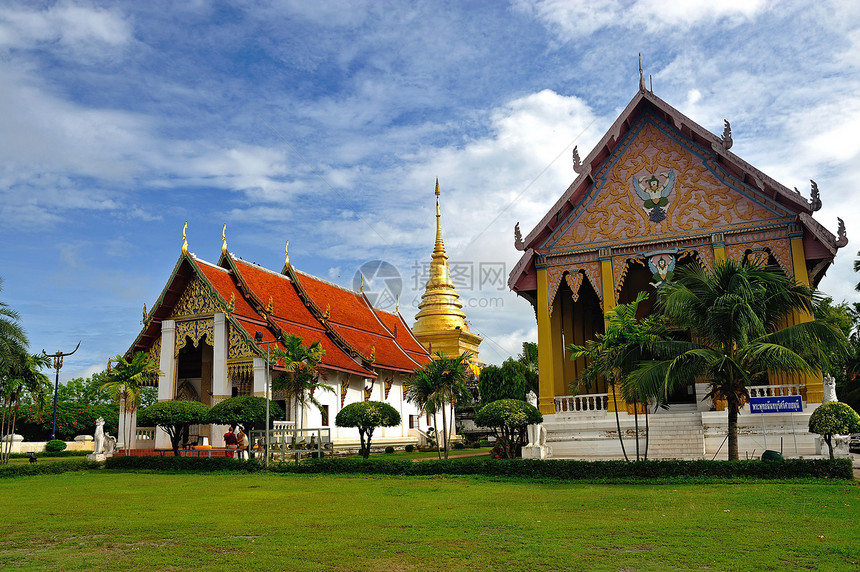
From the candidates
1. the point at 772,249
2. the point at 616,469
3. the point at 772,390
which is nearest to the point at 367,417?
the point at 616,469

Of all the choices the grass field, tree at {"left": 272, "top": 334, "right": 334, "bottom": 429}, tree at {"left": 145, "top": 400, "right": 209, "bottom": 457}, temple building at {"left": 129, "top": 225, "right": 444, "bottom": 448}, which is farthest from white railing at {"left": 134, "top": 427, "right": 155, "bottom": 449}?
the grass field

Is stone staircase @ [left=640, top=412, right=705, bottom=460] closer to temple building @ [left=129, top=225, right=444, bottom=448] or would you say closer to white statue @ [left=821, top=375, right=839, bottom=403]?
white statue @ [left=821, top=375, right=839, bottom=403]

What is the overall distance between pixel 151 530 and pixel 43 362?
59.3 ft

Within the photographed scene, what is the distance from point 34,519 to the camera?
29.9ft

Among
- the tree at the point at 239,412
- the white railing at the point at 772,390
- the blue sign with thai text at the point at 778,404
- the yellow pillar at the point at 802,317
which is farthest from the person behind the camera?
the tree at the point at 239,412

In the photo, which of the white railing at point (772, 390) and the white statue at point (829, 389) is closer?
the white statue at point (829, 389)

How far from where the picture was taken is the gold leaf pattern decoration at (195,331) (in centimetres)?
2372

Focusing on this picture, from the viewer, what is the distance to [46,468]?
1825 cm

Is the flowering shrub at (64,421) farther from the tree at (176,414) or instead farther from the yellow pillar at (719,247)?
the yellow pillar at (719,247)

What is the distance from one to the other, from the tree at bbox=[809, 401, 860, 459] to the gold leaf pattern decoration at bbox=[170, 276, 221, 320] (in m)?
17.1

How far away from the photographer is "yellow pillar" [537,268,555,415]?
61.5 ft

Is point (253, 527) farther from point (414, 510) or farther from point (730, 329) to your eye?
point (730, 329)

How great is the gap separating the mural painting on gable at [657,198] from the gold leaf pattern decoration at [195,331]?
11357 mm

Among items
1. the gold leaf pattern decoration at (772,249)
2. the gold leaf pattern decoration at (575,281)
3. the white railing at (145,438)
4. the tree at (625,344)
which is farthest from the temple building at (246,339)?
the gold leaf pattern decoration at (772,249)
